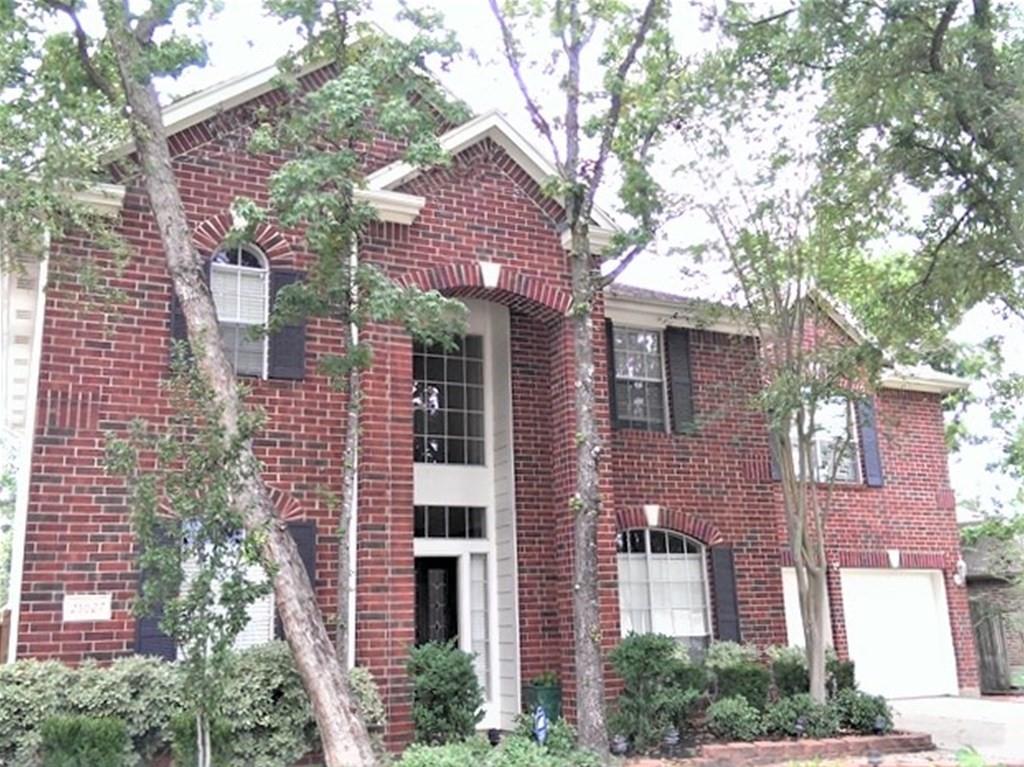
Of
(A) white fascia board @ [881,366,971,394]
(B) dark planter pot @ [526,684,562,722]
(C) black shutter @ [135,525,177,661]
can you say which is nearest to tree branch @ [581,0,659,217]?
(B) dark planter pot @ [526,684,562,722]

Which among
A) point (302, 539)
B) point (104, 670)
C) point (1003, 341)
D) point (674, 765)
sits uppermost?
point (1003, 341)

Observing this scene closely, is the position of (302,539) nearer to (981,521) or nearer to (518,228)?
(518,228)

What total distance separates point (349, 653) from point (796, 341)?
6.62m

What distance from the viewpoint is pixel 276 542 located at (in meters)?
7.77

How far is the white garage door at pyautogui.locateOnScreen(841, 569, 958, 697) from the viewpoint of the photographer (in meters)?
16.0

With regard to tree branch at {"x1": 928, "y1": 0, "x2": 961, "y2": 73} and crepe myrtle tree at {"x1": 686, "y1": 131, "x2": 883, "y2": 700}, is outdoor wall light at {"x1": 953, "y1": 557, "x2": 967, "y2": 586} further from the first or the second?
tree branch at {"x1": 928, "y1": 0, "x2": 961, "y2": 73}

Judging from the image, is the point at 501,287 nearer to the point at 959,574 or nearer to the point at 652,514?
the point at 652,514

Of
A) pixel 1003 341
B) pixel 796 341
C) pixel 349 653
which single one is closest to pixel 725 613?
pixel 796 341

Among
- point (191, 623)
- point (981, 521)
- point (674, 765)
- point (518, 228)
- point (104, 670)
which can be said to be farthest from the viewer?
point (981, 521)

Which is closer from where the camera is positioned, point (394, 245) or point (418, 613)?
point (394, 245)

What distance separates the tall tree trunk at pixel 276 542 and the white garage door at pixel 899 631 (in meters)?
10.7

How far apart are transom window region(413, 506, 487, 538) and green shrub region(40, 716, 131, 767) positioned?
508 centimetres

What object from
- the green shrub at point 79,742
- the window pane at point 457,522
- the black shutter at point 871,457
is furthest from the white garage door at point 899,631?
the green shrub at point 79,742

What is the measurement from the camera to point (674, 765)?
9.91 meters
